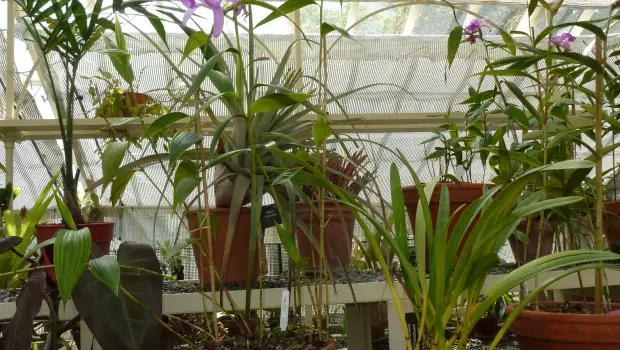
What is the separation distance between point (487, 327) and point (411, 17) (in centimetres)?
361

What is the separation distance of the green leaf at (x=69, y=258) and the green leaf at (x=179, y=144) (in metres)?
0.16

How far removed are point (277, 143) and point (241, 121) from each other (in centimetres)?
11

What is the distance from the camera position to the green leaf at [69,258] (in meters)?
0.79

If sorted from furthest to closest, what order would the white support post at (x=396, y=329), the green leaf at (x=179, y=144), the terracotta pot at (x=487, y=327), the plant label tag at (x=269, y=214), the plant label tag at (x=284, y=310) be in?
the terracotta pot at (x=487, y=327) → the white support post at (x=396, y=329) → the plant label tag at (x=269, y=214) → the plant label tag at (x=284, y=310) → the green leaf at (x=179, y=144)

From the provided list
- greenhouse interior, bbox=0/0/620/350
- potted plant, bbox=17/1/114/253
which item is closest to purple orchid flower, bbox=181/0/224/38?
greenhouse interior, bbox=0/0/620/350

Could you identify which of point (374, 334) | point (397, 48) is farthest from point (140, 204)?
point (374, 334)

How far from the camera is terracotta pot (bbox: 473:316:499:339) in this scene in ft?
6.84

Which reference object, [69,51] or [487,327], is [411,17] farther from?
[69,51]

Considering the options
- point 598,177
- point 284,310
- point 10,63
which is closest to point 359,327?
point 284,310

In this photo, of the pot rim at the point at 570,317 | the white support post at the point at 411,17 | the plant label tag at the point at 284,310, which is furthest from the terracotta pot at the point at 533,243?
the white support post at the point at 411,17

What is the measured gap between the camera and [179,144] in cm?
93

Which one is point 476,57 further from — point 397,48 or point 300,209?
point 300,209

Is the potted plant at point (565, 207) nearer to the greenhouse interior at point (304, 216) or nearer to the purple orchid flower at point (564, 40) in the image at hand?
the greenhouse interior at point (304, 216)

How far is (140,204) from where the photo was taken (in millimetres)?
4195
